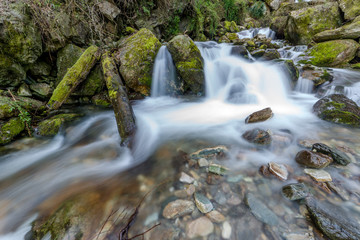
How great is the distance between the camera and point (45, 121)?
3426 mm

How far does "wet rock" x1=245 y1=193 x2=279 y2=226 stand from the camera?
1.43 meters

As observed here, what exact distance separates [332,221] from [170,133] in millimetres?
2811

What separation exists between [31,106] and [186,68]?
4451 millimetres

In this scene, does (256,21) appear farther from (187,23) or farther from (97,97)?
(97,97)

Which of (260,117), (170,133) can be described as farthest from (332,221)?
(170,133)

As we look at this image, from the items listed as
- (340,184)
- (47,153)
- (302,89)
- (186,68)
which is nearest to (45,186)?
(47,153)

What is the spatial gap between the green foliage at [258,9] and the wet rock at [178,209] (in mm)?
28338

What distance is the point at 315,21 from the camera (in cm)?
853

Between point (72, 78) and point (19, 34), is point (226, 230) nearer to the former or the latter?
point (72, 78)

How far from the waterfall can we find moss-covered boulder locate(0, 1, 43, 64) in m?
3.44

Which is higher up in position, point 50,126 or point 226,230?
point 50,126

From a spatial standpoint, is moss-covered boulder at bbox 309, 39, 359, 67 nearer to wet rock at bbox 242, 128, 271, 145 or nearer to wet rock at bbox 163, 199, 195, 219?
wet rock at bbox 242, 128, 271, 145

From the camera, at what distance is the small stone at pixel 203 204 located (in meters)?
1.56

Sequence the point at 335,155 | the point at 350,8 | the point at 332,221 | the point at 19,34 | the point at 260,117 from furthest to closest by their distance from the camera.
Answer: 1. the point at 350,8
2. the point at 19,34
3. the point at 260,117
4. the point at 335,155
5. the point at 332,221
